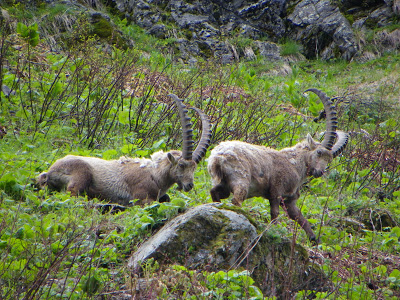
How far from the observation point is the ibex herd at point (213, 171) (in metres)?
5.79

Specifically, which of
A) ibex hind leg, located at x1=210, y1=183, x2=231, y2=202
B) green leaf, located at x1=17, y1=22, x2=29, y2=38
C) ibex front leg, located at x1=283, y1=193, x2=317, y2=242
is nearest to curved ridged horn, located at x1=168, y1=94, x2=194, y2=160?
ibex hind leg, located at x1=210, y1=183, x2=231, y2=202

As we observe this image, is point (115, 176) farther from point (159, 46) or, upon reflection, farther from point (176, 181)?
point (159, 46)

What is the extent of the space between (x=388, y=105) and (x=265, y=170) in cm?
1007

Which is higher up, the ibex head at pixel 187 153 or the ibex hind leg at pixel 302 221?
the ibex head at pixel 187 153

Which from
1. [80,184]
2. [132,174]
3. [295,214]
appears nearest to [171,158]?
[132,174]

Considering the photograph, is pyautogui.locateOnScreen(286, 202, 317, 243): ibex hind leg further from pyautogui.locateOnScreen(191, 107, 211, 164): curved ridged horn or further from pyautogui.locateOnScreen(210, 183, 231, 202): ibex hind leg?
pyautogui.locateOnScreen(191, 107, 211, 164): curved ridged horn

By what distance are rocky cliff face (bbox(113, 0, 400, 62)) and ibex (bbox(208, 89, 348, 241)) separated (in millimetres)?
10551

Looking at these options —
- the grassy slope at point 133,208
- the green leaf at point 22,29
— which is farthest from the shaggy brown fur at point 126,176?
the green leaf at point 22,29

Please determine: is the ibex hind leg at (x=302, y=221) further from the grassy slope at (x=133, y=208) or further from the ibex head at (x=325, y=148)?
the ibex head at (x=325, y=148)

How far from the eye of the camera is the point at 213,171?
19.1ft

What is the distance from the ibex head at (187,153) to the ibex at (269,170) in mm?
653

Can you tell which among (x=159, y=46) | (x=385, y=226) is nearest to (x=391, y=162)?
(x=385, y=226)

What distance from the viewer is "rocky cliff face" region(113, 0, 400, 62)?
1755 centimetres

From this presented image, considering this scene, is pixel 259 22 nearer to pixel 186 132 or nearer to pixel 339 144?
pixel 339 144
